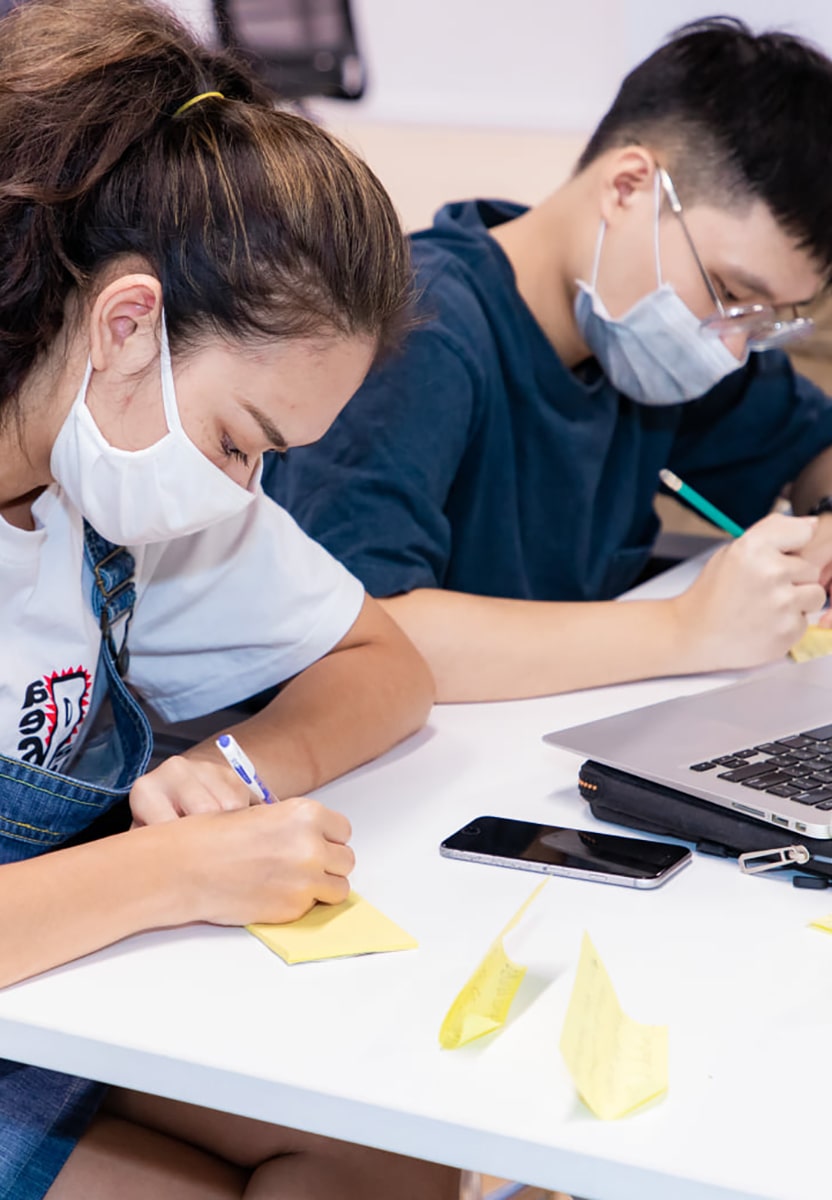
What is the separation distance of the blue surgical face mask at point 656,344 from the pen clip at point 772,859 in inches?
26.6

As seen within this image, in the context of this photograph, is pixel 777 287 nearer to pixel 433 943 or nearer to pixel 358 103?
pixel 433 943

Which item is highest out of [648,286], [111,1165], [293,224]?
[293,224]

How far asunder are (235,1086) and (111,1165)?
0.25 metres

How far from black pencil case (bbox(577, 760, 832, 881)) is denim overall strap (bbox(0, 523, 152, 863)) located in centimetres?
29

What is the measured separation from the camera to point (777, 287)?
4.28 ft

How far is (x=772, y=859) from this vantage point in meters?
0.77

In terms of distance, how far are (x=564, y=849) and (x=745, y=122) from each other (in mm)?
794

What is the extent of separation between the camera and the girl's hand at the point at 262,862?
72cm

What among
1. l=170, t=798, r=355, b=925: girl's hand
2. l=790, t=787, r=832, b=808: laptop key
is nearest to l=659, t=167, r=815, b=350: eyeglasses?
l=790, t=787, r=832, b=808: laptop key

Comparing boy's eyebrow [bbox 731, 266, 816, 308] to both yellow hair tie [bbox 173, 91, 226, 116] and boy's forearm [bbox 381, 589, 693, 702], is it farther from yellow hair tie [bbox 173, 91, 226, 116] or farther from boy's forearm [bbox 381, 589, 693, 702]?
yellow hair tie [bbox 173, 91, 226, 116]

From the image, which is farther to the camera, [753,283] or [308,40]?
[308,40]

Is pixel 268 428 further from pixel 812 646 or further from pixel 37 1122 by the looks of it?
pixel 812 646

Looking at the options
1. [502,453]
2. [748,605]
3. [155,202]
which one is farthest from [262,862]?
[502,453]

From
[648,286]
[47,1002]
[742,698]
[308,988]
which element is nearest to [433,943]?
[308,988]
